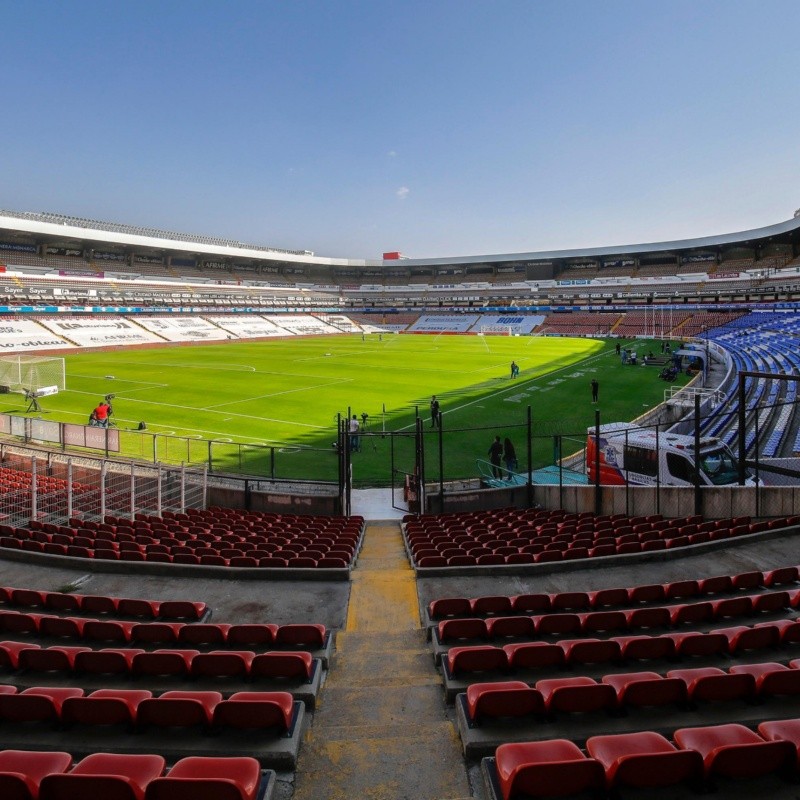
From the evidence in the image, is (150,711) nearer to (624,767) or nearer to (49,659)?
(49,659)

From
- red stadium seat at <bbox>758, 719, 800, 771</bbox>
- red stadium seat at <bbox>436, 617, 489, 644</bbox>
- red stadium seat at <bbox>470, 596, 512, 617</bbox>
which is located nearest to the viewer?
red stadium seat at <bbox>758, 719, 800, 771</bbox>

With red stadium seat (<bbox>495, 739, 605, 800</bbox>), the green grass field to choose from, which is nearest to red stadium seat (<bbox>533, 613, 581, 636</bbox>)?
red stadium seat (<bbox>495, 739, 605, 800</bbox>)

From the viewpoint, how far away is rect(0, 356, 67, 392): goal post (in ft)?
101

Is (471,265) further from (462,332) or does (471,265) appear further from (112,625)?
(112,625)

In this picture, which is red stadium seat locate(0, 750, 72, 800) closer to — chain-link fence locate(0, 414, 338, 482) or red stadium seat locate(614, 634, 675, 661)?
red stadium seat locate(614, 634, 675, 661)

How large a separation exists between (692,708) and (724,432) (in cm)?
1964

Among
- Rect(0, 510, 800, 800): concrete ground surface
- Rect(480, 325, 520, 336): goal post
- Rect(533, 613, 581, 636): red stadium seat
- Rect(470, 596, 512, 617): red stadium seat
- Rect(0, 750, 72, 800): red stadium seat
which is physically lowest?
Rect(0, 510, 800, 800): concrete ground surface

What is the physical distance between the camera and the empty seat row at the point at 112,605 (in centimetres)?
743

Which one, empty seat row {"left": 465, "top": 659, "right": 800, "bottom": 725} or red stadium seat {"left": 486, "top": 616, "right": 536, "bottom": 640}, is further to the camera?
red stadium seat {"left": 486, "top": 616, "right": 536, "bottom": 640}

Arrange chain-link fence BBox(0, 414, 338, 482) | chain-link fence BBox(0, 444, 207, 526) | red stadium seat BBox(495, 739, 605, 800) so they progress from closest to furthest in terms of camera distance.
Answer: red stadium seat BBox(495, 739, 605, 800) < chain-link fence BBox(0, 444, 207, 526) < chain-link fence BBox(0, 414, 338, 482)

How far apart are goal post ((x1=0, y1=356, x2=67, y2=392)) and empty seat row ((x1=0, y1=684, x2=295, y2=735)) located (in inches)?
1205

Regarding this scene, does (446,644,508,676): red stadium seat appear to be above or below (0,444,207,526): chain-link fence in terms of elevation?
above

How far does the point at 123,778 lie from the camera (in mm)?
3309

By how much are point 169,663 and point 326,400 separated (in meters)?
28.5
